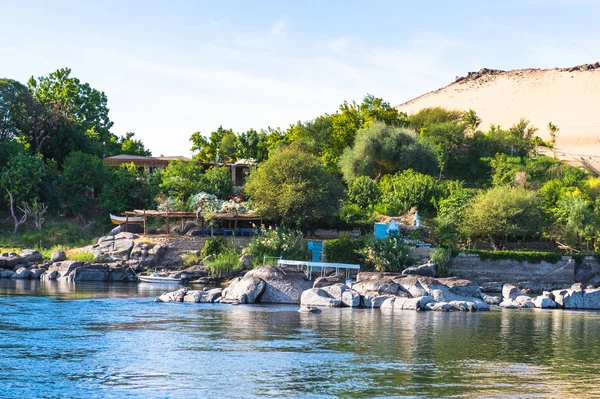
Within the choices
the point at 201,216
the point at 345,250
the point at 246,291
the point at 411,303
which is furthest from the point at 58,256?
the point at 411,303

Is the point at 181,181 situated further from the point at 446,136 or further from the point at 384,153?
the point at 446,136

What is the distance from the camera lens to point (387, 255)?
1898 inches

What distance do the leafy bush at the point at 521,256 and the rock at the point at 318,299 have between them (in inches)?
569

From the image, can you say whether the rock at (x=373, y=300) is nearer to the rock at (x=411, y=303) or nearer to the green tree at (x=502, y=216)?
the rock at (x=411, y=303)

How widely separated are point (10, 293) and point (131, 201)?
24651 mm

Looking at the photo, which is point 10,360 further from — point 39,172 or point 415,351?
point 39,172

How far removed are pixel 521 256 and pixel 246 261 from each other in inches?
644

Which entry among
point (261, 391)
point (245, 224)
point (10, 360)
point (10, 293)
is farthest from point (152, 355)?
point (245, 224)

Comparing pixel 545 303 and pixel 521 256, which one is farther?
pixel 521 256

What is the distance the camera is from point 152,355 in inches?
951

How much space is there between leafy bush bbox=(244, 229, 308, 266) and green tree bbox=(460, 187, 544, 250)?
1069 centimetres

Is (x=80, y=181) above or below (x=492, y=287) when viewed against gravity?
above

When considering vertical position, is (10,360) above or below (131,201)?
below

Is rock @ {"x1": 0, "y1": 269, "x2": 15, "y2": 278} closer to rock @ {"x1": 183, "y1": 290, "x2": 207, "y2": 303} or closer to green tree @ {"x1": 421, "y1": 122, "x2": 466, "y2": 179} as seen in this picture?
rock @ {"x1": 183, "y1": 290, "x2": 207, "y2": 303}
